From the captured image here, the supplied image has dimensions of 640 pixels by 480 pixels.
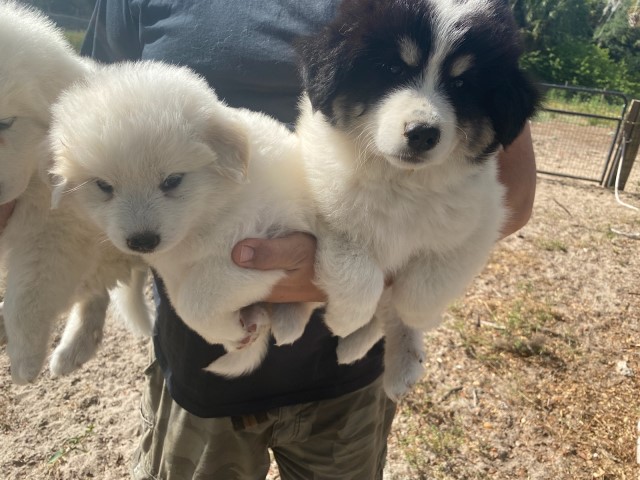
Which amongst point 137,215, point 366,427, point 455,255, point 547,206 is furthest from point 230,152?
point 547,206

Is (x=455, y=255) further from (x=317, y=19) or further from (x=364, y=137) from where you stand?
(x=317, y=19)

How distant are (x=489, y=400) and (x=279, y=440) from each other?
2.23m

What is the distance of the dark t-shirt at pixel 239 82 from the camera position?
180 centimetres

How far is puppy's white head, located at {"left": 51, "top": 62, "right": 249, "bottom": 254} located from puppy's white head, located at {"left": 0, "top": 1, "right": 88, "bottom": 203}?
12 cm

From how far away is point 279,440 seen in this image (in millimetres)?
1990

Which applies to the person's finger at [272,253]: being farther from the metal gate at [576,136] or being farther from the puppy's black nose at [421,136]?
the metal gate at [576,136]

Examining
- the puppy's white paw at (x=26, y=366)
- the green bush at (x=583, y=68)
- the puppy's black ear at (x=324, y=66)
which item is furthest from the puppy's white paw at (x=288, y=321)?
the green bush at (x=583, y=68)

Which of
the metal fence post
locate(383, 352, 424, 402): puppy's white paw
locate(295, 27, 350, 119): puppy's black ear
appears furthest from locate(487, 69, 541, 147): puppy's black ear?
the metal fence post

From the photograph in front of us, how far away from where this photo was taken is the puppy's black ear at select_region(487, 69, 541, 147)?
150 centimetres

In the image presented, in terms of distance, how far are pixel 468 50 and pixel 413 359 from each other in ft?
3.78

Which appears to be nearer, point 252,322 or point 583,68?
point 252,322

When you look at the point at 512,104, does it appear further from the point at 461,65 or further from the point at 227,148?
the point at 227,148

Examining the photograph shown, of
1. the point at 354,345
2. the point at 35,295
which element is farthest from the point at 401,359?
the point at 35,295

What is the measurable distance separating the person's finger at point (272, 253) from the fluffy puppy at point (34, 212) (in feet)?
1.98
